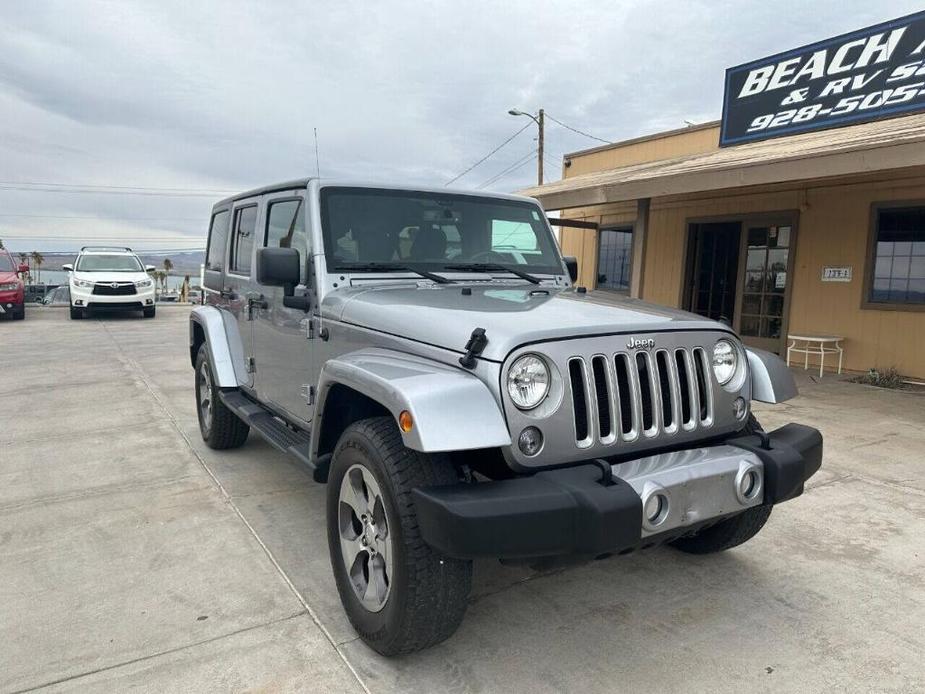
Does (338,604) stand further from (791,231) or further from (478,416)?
(791,231)

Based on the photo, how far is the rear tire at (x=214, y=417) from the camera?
4875mm

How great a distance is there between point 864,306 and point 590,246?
5.83 meters

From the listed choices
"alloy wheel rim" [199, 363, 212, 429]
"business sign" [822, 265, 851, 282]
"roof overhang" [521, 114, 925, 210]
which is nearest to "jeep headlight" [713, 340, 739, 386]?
"alloy wheel rim" [199, 363, 212, 429]

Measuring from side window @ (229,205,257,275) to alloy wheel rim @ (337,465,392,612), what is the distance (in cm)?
221

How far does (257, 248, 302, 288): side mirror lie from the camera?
306 cm

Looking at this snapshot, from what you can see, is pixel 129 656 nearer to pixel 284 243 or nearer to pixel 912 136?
pixel 284 243

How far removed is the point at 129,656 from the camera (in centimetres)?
245

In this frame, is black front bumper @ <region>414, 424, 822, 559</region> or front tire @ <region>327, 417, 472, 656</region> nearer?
black front bumper @ <region>414, 424, 822, 559</region>

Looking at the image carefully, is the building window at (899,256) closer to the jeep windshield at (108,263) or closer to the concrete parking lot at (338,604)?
the concrete parking lot at (338,604)

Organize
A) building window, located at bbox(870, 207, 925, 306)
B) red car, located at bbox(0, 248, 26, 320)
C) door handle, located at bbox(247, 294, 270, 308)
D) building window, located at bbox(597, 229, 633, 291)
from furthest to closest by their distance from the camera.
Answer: red car, located at bbox(0, 248, 26, 320) < building window, located at bbox(597, 229, 633, 291) < building window, located at bbox(870, 207, 925, 306) < door handle, located at bbox(247, 294, 270, 308)

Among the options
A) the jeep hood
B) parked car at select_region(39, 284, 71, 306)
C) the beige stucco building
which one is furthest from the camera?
parked car at select_region(39, 284, 71, 306)

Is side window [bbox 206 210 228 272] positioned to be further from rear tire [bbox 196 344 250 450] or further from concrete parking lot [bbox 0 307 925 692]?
concrete parking lot [bbox 0 307 925 692]

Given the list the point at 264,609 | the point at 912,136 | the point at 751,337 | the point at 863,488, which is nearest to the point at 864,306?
the point at 751,337

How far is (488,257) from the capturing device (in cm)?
364
